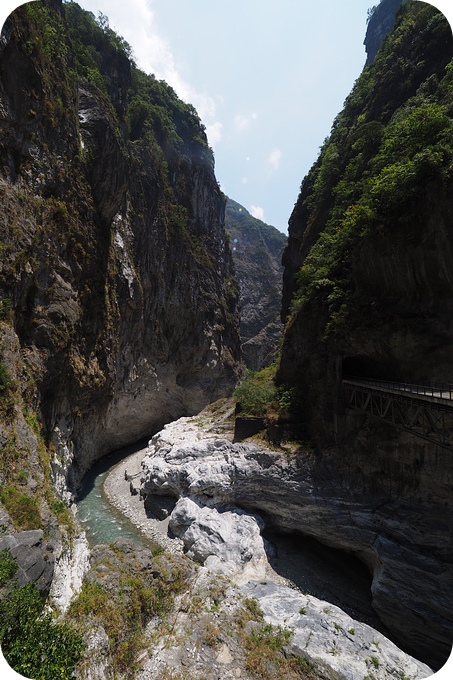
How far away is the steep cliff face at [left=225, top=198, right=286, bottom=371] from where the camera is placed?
60.2 m

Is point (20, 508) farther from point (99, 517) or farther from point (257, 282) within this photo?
point (257, 282)

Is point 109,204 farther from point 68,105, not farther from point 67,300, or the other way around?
point 67,300

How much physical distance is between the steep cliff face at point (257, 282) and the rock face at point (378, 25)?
36153mm

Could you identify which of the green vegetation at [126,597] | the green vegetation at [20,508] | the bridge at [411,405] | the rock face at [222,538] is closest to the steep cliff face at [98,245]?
the green vegetation at [20,508]

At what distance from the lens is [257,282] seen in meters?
70.1

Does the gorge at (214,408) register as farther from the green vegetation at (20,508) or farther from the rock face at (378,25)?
the rock face at (378,25)

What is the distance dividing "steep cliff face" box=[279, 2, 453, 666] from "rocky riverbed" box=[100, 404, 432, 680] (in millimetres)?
2020

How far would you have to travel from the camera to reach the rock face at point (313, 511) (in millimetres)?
10359

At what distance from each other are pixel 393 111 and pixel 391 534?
1055 inches

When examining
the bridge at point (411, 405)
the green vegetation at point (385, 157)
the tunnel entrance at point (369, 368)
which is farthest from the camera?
the tunnel entrance at point (369, 368)

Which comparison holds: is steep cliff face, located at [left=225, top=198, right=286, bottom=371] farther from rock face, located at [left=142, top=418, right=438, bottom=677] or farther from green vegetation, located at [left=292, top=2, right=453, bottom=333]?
rock face, located at [left=142, top=418, right=438, bottom=677]

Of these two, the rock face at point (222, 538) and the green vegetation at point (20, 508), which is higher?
the green vegetation at point (20, 508)

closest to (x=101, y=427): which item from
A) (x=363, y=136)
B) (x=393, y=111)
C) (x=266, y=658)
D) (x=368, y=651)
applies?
(x=266, y=658)

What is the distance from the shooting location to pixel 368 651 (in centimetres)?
854
